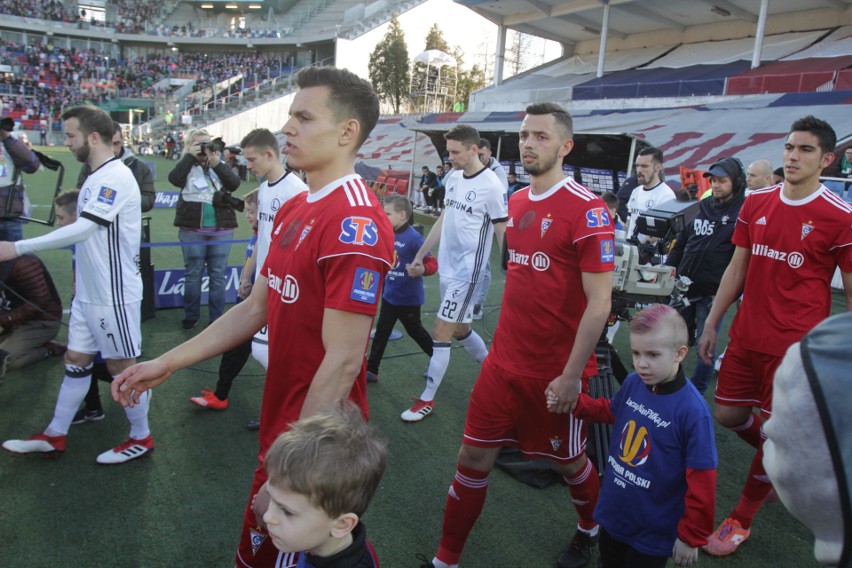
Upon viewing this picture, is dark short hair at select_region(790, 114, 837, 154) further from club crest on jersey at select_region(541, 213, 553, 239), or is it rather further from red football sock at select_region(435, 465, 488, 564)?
red football sock at select_region(435, 465, 488, 564)

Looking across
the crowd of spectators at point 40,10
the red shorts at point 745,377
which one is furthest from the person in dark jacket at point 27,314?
the crowd of spectators at point 40,10

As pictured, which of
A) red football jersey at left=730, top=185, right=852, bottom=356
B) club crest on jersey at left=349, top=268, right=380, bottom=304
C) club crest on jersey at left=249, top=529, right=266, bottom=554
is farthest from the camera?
red football jersey at left=730, top=185, right=852, bottom=356

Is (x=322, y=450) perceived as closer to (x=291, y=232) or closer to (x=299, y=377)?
(x=299, y=377)

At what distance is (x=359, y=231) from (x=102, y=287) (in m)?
2.47

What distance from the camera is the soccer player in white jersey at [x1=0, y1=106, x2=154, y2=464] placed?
3.43 m

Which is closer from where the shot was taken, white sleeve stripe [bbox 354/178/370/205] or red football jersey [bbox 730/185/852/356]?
white sleeve stripe [bbox 354/178/370/205]

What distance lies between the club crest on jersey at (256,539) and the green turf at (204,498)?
3.19ft

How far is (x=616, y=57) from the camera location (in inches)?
1234

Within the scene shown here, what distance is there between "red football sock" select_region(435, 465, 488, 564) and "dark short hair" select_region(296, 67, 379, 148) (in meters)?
1.71

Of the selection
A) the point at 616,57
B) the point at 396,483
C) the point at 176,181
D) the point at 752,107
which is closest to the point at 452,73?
the point at 616,57

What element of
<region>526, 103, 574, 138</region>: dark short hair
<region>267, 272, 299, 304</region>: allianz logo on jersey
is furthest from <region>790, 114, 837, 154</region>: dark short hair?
<region>267, 272, 299, 304</region>: allianz logo on jersey

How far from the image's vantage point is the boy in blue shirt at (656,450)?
7.30 ft

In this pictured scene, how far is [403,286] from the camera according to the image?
16.2 ft

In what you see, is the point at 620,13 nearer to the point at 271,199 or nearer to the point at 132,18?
the point at 271,199
